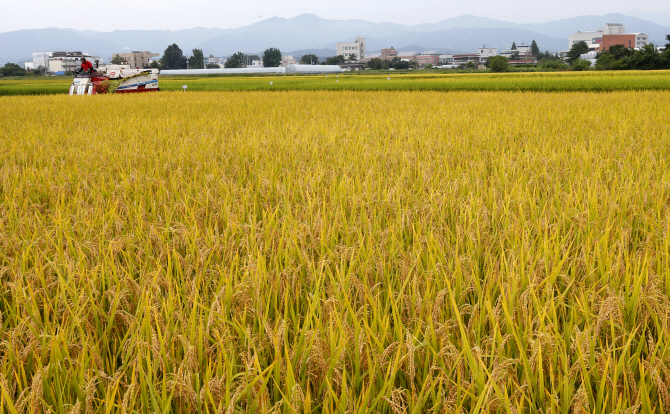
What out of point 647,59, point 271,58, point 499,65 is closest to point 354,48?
point 271,58

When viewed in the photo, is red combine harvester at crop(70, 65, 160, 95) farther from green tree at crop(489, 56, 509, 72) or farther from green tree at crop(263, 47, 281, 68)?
green tree at crop(263, 47, 281, 68)

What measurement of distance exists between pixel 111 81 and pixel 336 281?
17183 millimetres

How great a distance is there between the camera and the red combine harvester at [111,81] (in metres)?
16.0

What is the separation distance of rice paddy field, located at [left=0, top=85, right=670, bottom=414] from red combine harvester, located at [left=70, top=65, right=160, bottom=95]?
1264 cm

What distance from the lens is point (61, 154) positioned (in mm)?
3992

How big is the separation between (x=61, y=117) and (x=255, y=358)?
308 inches

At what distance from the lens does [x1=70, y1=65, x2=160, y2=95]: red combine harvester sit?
16.0m

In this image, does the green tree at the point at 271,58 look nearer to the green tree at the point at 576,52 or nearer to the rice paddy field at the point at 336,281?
the green tree at the point at 576,52

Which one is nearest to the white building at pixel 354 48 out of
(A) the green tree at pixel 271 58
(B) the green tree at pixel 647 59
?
(A) the green tree at pixel 271 58

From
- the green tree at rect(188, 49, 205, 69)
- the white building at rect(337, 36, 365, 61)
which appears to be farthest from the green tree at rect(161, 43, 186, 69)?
the white building at rect(337, 36, 365, 61)

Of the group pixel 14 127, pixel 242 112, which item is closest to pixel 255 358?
pixel 14 127

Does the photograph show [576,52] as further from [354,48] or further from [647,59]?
[354,48]

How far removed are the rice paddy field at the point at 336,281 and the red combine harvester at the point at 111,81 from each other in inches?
498

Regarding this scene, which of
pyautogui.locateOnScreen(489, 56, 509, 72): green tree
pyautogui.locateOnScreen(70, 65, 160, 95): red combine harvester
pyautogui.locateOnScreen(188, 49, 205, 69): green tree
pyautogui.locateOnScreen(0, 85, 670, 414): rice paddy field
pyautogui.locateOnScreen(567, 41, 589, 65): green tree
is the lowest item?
pyautogui.locateOnScreen(0, 85, 670, 414): rice paddy field
